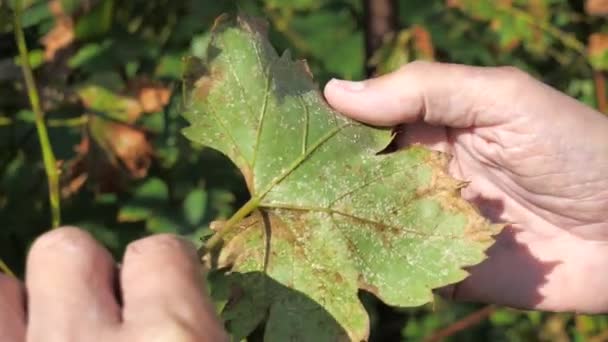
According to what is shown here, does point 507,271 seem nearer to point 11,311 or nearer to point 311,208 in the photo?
point 311,208

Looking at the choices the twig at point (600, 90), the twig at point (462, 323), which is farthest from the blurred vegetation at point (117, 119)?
the twig at point (462, 323)

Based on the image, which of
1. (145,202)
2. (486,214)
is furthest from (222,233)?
(145,202)

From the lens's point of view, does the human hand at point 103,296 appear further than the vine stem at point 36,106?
No

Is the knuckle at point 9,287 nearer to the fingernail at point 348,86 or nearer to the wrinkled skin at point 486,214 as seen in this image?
the wrinkled skin at point 486,214

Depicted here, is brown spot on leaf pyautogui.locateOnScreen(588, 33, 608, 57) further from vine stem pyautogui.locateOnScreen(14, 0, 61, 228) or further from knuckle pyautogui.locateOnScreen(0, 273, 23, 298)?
knuckle pyautogui.locateOnScreen(0, 273, 23, 298)

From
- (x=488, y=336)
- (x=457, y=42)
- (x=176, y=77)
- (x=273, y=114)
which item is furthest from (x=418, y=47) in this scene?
(x=488, y=336)
